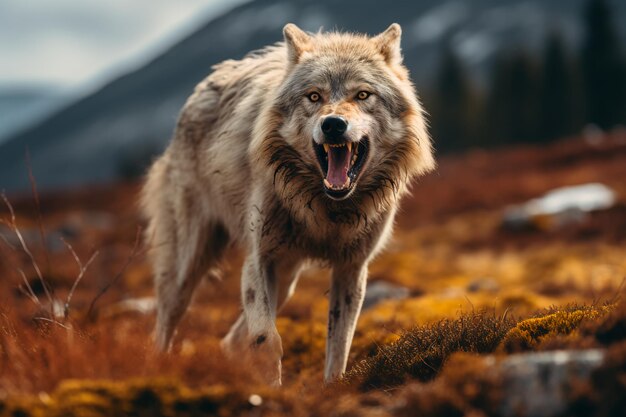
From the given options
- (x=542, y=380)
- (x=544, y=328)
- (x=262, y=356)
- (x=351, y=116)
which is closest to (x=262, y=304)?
(x=262, y=356)

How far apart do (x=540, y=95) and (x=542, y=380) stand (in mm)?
57639

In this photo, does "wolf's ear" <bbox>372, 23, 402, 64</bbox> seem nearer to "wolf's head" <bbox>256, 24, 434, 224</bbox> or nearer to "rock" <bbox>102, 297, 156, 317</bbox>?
"wolf's head" <bbox>256, 24, 434, 224</bbox>

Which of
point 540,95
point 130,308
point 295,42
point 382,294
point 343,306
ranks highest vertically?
point 295,42

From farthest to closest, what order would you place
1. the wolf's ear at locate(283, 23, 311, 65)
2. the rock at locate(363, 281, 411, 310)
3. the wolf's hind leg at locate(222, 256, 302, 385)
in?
the rock at locate(363, 281, 411, 310)
the wolf's ear at locate(283, 23, 311, 65)
the wolf's hind leg at locate(222, 256, 302, 385)

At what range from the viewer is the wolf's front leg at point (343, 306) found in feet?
17.8

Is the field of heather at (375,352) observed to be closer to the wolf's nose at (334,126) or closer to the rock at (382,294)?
the rock at (382,294)

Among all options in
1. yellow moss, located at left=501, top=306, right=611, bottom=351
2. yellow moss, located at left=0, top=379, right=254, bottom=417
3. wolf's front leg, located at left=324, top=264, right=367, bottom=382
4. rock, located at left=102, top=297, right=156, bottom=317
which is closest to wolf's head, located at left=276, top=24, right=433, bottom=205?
wolf's front leg, located at left=324, top=264, right=367, bottom=382

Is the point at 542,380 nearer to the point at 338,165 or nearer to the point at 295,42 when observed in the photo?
the point at 338,165

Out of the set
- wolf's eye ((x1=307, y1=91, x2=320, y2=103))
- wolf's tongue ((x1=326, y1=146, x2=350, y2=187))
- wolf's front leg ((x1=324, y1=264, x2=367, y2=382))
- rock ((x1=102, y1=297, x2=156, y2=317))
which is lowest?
rock ((x1=102, y1=297, x2=156, y2=317))

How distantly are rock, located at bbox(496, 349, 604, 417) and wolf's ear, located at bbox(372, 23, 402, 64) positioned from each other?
3.30m

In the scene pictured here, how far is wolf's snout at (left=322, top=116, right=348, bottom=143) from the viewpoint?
470cm

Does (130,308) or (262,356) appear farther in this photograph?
(130,308)

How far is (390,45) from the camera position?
5.71 metres

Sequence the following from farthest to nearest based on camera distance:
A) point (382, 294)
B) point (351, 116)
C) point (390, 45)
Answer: point (382, 294) → point (390, 45) → point (351, 116)
